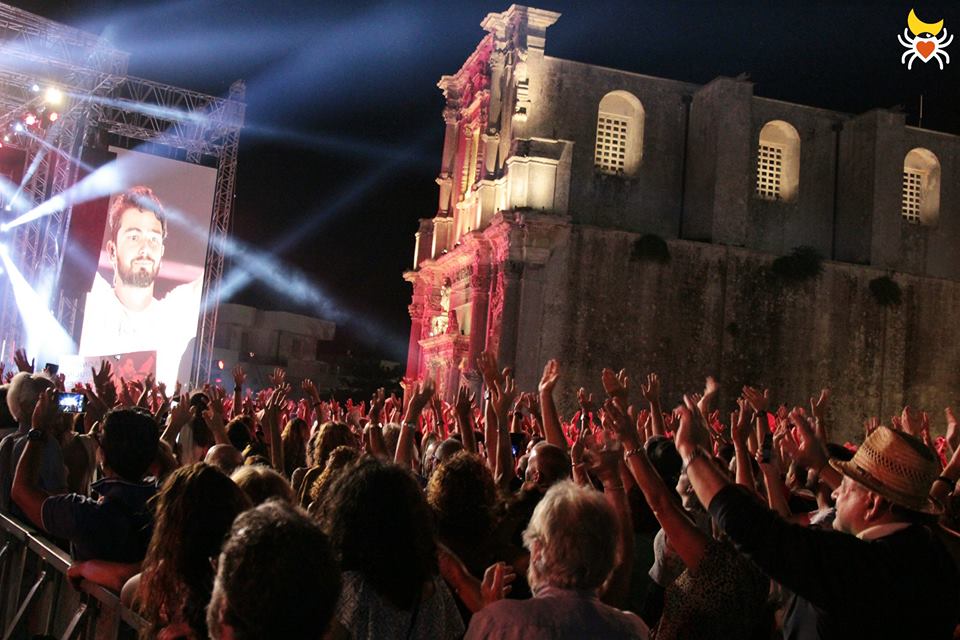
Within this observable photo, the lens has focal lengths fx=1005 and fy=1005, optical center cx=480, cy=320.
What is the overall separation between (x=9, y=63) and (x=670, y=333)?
775 inches

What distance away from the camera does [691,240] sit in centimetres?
3209

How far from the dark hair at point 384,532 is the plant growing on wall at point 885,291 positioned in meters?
32.0

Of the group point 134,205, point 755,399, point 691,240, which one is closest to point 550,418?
point 755,399

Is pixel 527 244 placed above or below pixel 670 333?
above

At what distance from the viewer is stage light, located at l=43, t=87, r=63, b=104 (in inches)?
985

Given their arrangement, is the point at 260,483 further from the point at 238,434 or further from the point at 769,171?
the point at 769,171

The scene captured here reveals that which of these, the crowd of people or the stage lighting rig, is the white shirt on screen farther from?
the crowd of people

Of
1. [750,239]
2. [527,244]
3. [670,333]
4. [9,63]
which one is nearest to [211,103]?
[9,63]

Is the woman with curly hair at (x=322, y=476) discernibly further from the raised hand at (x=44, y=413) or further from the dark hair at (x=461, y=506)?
the raised hand at (x=44, y=413)

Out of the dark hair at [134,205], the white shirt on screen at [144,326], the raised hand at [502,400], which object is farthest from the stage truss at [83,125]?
the raised hand at [502,400]

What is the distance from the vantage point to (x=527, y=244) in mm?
29578

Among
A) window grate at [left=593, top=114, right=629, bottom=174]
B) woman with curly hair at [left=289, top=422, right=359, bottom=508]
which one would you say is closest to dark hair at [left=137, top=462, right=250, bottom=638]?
woman with curly hair at [left=289, top=422, right=359, bottom=508]

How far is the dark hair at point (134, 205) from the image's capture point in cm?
2802

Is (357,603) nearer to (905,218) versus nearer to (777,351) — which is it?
(777,351)
